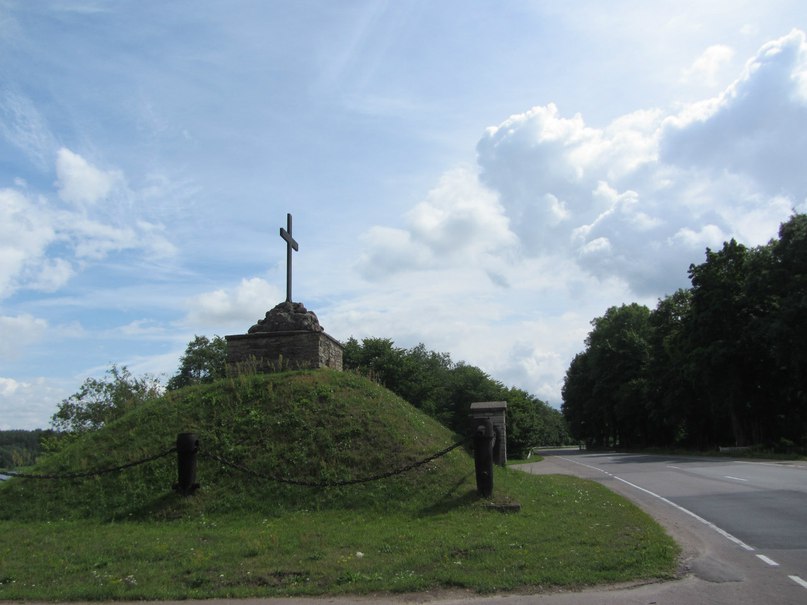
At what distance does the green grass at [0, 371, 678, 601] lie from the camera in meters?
6.83

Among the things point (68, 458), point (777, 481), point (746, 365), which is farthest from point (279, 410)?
point (746, 365)

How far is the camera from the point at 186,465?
1092 cm

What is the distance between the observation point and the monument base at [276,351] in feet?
53.7

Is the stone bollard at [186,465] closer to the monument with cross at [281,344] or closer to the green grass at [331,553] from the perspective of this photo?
the green grass at [331,553]

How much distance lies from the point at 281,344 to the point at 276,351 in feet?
0.73

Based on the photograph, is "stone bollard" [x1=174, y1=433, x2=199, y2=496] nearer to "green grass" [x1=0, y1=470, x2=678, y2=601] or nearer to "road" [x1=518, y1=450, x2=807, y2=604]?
"green grass" [x1=0, y1=470, x2=678, y2=601]

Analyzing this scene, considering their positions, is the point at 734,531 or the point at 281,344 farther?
the point at 281,344

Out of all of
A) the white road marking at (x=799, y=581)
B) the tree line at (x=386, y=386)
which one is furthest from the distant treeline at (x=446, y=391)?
the white road marking at (x=799, y=581)

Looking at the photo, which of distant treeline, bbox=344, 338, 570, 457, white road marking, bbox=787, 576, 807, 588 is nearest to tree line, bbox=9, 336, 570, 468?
distant treeline, bbox=344, 338, 570, 457

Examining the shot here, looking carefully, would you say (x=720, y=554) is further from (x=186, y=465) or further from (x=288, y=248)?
(x=288, y=248)

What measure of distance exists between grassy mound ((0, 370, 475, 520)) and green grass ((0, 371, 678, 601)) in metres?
0.04

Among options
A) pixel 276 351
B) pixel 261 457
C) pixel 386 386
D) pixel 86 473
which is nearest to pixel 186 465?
pixel 261 457

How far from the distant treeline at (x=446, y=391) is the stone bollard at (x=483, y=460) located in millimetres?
7826

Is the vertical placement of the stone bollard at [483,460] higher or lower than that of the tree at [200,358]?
Answer: lower
